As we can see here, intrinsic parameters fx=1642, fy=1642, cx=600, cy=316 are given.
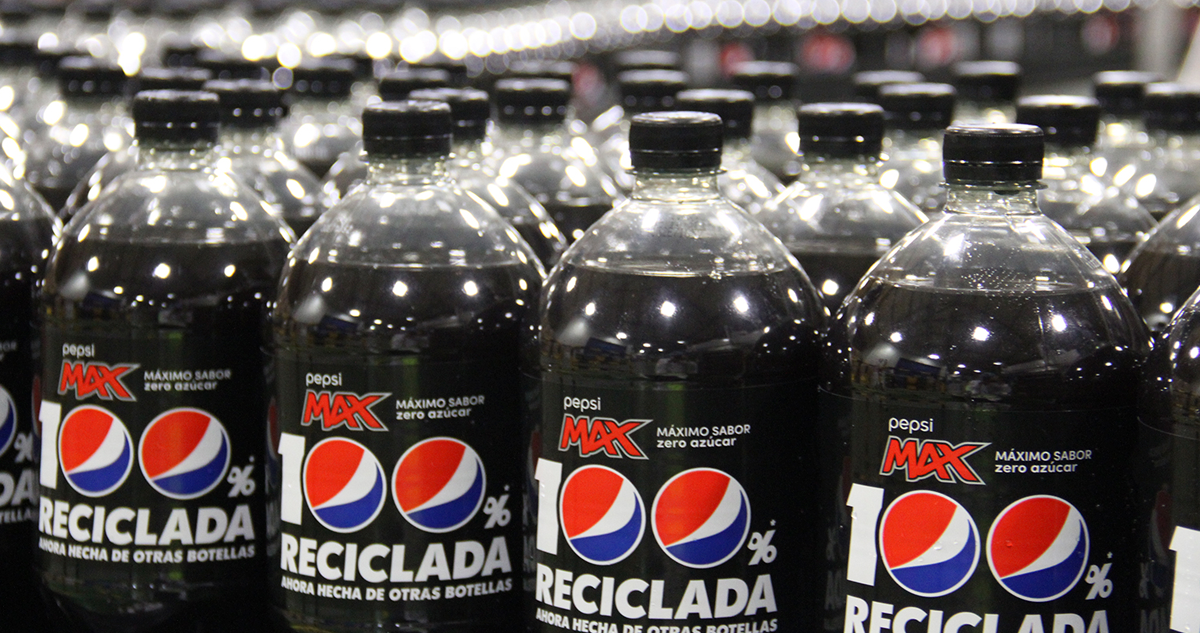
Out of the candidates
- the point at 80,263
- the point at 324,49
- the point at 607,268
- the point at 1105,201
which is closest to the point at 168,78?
the point at 80,263

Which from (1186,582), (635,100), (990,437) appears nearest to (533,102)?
(635,100)

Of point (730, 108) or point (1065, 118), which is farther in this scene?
point (730, 108)

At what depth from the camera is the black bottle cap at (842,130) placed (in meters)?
1.98

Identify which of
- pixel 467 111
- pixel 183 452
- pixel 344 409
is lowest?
pixel 183 452

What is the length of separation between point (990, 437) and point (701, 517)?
311mm

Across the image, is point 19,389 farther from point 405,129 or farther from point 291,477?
point 405,129

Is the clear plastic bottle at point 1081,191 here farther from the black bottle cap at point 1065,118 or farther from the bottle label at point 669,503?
the bottle label at point 669,503

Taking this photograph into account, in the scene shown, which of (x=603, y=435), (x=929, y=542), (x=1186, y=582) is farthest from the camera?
(x=603, y=435)

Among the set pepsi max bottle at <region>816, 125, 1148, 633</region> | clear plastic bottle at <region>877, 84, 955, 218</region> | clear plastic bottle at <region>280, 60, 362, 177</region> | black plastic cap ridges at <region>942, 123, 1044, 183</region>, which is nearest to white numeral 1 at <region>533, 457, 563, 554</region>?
pepsi max bottle at <region>816, 125, 1148, 633</region>

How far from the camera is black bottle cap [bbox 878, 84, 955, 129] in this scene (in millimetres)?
2422

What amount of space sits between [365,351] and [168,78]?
854 mm

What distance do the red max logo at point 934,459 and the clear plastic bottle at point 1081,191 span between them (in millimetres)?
647

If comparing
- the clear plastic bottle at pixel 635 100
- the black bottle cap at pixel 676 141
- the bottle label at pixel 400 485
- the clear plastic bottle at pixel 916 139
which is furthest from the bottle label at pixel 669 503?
the clear plastic bottle at pixel 635 100

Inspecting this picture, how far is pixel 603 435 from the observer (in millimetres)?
1630
